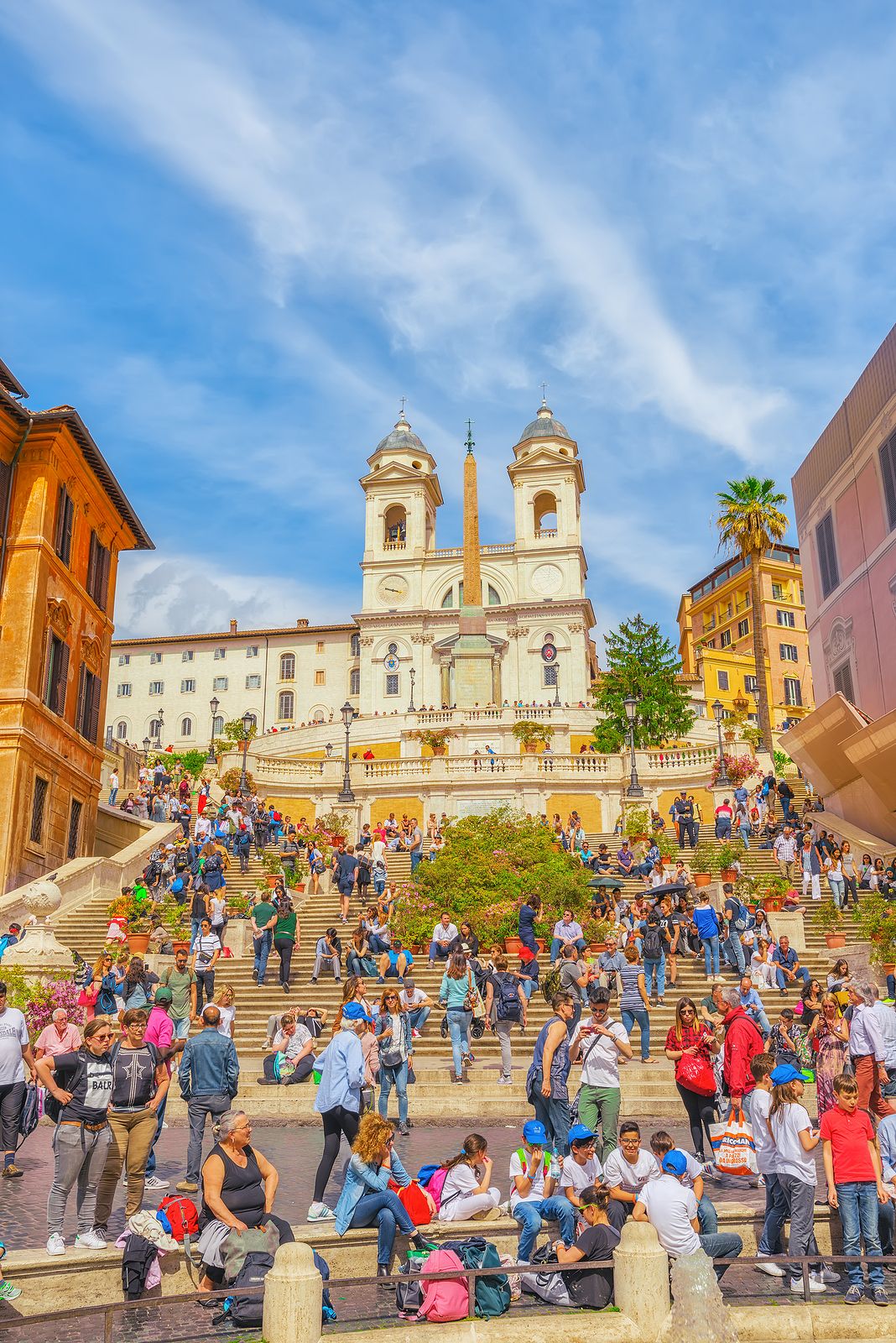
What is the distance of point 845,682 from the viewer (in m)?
33.1

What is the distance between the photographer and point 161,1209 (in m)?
7.91

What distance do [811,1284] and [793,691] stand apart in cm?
7790

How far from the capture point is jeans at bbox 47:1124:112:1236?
8.27 metres

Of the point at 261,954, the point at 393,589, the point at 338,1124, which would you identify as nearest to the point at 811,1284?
the point at 338,1124

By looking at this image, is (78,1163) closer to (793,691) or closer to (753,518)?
(753,518)

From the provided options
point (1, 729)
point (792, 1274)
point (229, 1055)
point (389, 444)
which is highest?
point (389, 444)

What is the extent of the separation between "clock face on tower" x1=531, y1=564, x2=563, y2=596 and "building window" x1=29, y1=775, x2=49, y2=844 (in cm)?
5392

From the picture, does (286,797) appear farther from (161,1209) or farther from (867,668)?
(161,1209)

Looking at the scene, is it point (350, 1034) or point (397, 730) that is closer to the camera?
point (350, 1034)

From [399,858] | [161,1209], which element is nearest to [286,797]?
[399,858]

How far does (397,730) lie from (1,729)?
102 feet

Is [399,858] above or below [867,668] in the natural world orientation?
below

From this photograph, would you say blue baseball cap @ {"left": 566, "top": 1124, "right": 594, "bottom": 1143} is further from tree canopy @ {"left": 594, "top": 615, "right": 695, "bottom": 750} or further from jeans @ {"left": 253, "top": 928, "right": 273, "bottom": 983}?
tree canopy @ {"left": 594, "top": 615, "right": 695, "bottom": 750}

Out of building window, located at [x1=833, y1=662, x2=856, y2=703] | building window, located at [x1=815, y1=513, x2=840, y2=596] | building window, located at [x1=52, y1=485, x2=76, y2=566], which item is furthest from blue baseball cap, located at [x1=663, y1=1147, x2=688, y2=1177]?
building window, located at [x1=815, y1=513, x2=840, y2=596]
